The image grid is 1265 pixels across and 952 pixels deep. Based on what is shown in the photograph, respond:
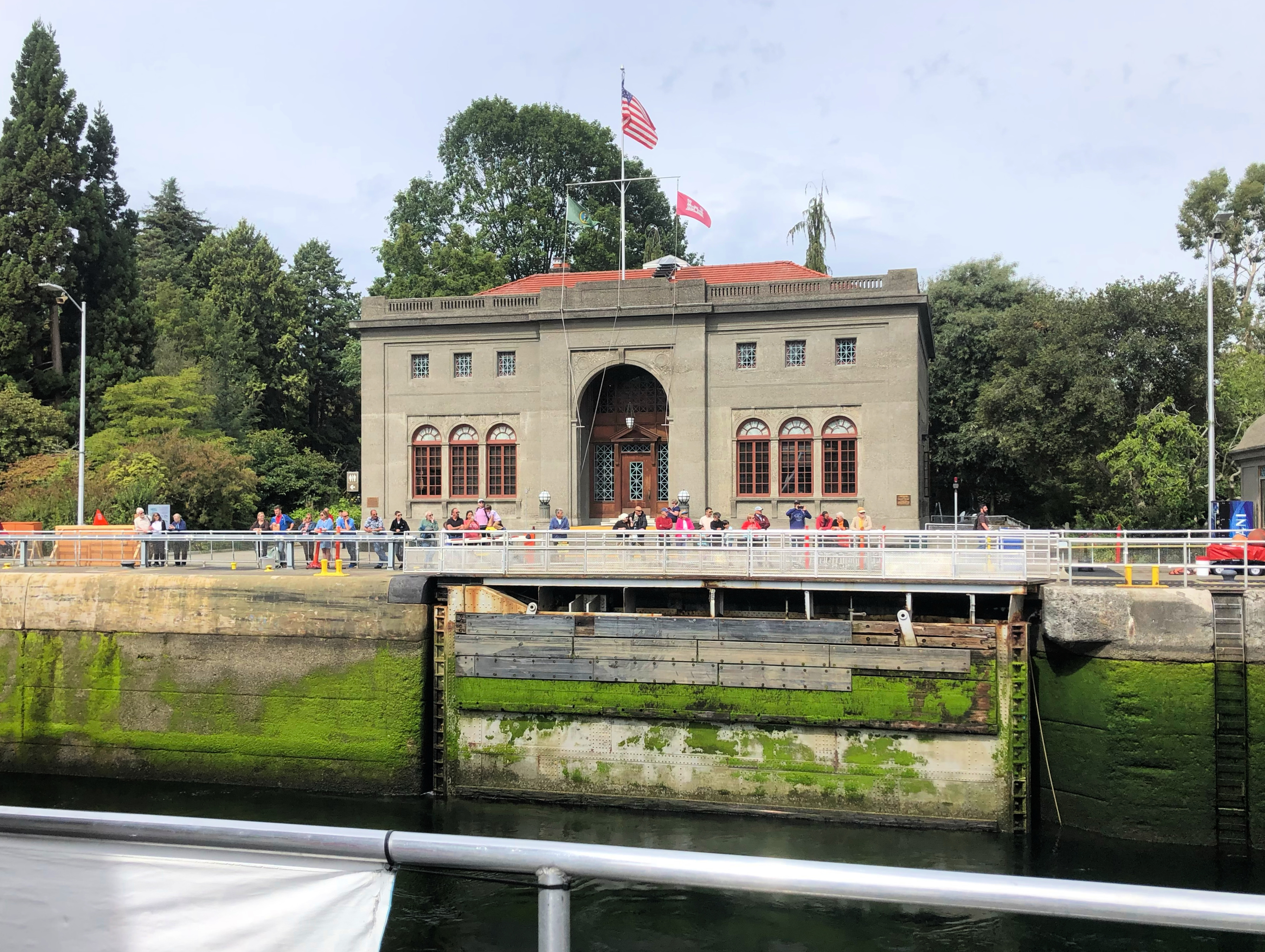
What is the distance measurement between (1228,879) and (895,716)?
4967 mm

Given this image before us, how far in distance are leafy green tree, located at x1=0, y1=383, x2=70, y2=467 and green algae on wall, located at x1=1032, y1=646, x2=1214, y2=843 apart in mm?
40328

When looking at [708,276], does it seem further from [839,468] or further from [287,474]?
[287,474]

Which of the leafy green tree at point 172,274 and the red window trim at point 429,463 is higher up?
the leafy green tree at point 172,274

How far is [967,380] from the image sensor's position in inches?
2045

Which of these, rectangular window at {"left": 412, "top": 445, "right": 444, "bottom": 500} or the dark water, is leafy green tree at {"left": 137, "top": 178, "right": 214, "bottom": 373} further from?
the dark water

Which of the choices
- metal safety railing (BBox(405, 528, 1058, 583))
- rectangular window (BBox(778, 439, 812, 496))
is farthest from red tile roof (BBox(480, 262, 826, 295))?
metal safety railing (BBox(405, 528, 1058, 583))

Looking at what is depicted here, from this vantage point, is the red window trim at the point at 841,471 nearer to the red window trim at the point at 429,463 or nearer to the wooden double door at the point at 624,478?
the wooden double door at the point at 624,478

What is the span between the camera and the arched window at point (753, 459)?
108 ft

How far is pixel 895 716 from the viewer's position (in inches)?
655

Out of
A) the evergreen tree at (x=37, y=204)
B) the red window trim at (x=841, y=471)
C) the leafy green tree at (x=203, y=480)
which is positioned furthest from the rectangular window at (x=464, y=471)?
the evergreen tree at (x=37, y=204)

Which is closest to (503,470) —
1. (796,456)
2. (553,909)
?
(796,456)

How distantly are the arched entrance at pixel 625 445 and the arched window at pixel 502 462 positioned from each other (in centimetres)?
251

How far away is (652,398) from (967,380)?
23.4 metres

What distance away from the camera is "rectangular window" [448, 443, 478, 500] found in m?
35.1
